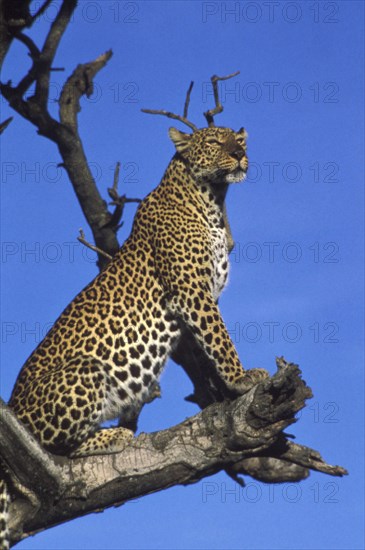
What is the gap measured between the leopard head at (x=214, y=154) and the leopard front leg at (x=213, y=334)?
141cm

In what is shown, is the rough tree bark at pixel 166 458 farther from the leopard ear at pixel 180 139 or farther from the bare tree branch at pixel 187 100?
the bare tree branch at pixel 187 100

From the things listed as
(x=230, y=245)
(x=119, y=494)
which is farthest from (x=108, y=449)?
(x=230, y=245)

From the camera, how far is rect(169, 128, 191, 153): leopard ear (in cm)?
1139

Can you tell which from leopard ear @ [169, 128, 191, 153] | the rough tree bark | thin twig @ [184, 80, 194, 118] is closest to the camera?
the rough tree bark

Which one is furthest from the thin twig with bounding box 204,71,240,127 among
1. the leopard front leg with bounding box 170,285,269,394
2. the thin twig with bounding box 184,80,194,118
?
the leopard front leg with bounding box 170,285,269,394

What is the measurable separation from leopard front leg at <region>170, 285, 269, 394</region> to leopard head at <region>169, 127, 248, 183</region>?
1.41 m

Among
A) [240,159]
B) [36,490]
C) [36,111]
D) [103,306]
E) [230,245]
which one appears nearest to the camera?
[36,490]

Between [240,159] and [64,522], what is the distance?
4.37 m

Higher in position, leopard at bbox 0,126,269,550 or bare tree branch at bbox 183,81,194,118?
bare tree branch at bbox 183,81,194,118

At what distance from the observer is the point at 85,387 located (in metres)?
9.62

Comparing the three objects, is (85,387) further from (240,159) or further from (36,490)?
(240,159)

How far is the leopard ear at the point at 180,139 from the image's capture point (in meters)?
11.4

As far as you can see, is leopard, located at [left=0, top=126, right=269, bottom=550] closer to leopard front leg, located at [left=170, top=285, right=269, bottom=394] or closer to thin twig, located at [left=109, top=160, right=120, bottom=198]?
leopard front leg, located at [left=170, top=285, right=269, bottom=394]

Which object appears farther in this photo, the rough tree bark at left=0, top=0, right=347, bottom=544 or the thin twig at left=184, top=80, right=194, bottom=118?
the thin twig at left=184, top=80, right=194, bottom=118
